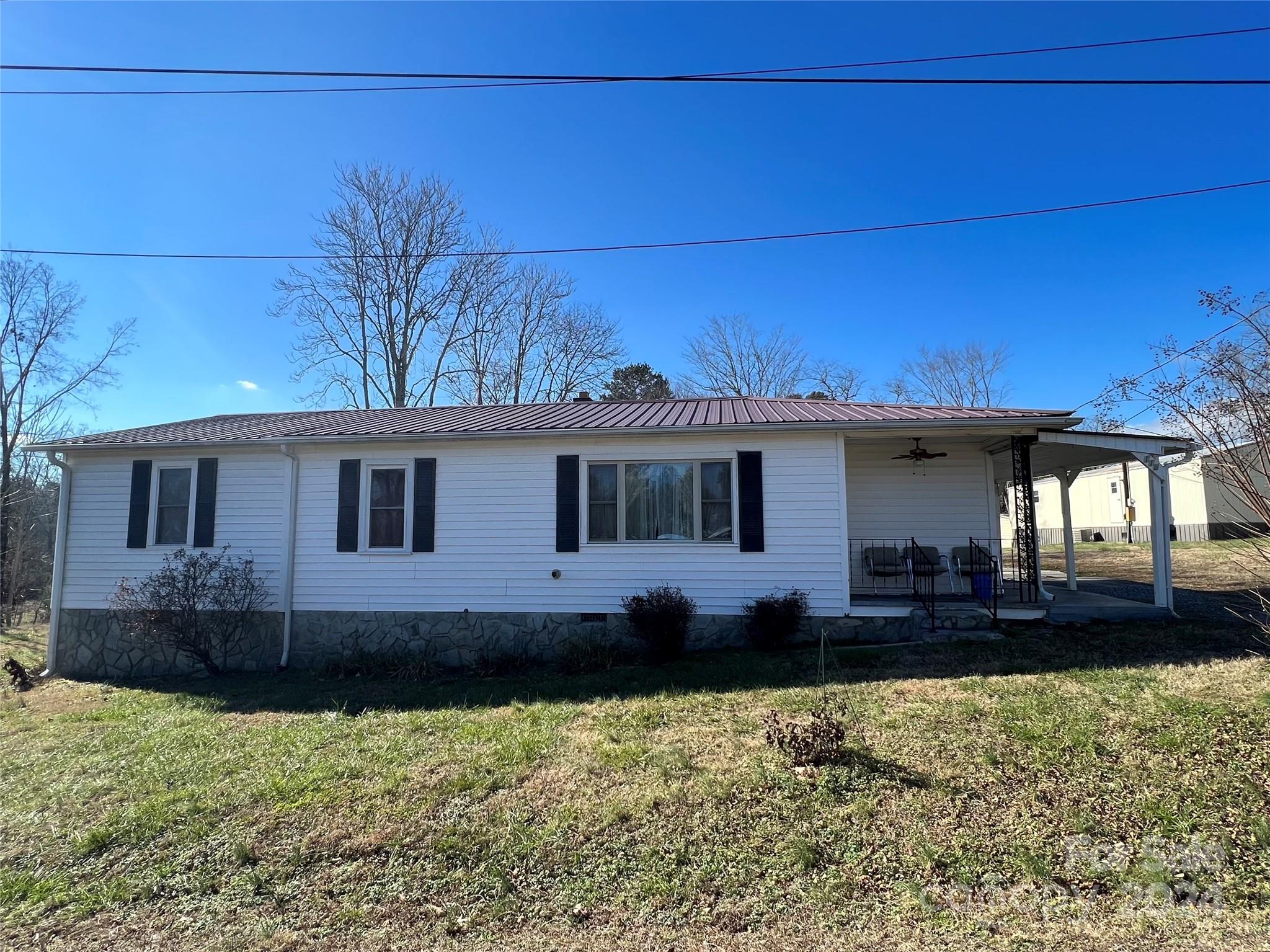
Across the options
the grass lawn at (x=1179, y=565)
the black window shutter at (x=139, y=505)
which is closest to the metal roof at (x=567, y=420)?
the black window shutter at (x=139, y=505)

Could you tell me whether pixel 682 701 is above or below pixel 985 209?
below

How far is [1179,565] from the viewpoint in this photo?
15570 millimetres

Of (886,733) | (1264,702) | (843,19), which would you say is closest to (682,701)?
(886,733)

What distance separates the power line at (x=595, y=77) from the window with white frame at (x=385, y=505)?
4.61 metres

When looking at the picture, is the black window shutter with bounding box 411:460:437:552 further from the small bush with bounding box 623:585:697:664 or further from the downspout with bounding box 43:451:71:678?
the downspout with bounding box 43:451:71:678

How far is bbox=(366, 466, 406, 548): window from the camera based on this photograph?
29.6 ft

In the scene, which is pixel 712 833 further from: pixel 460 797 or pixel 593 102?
pixel 593 102

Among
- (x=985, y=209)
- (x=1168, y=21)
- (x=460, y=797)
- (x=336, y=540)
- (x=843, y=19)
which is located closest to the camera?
(x=460, y=797)

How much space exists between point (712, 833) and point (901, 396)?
29.4m

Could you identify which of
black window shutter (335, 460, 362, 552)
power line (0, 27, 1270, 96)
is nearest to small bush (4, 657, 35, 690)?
black window shutter (335, 460, 362, 552)

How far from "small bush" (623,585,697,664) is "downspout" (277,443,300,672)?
4778 mm

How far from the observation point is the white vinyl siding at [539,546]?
8219 millimetres

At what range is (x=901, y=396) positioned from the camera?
1172 inches

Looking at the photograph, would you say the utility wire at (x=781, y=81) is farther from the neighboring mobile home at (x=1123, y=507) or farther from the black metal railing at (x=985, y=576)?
the neighboring mobile home at (x=1123, y=507)
